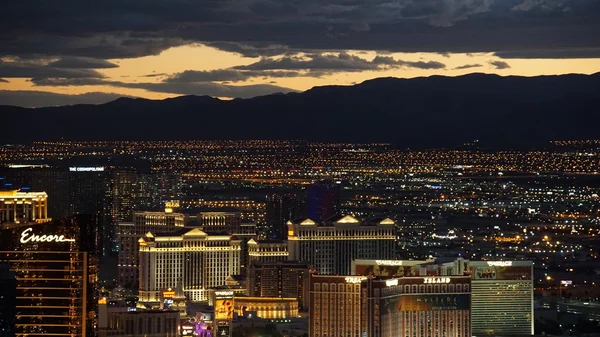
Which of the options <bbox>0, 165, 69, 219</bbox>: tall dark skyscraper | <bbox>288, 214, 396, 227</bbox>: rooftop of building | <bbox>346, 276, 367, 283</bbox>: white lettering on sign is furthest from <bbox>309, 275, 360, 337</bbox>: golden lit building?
<bbox>288, 214, 396, 227</bbox>: rooftop of building

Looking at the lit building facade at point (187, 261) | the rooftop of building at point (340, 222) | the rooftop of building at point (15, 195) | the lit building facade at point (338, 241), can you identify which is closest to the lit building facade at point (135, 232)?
the lit building facade at point (187, 261)

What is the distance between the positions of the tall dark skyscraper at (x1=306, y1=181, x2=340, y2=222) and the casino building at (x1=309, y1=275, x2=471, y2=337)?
165ft

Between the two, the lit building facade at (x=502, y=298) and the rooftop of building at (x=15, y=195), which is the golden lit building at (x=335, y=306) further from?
the rooftop of building at (x=15, y=195)

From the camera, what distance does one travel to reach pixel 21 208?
94562 millimetres

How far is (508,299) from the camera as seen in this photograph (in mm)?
104312

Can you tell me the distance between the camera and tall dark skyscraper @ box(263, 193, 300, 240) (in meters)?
145

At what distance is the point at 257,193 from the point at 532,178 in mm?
27664

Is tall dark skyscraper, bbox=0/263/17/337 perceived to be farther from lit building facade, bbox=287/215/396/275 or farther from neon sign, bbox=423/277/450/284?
lit building facade, bbox=287/215/396/275

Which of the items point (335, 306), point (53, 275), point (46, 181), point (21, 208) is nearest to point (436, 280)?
point (335, 306)

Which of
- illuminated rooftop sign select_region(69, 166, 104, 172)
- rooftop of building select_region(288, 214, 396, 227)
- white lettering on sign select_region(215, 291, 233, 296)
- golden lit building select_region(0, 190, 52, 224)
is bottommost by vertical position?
white lettering on sign select_region(215, 291, 233, 296)

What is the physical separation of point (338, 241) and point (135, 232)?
14.7 metres

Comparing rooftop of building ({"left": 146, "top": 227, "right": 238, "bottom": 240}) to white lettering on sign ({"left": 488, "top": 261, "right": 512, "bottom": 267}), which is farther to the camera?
rooftop of building ({"left": 146, "top": 227, "right": 238, "bottom": 240})

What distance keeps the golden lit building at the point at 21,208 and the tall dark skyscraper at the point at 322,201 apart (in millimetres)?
45788

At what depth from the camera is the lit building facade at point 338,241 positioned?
124 meters
